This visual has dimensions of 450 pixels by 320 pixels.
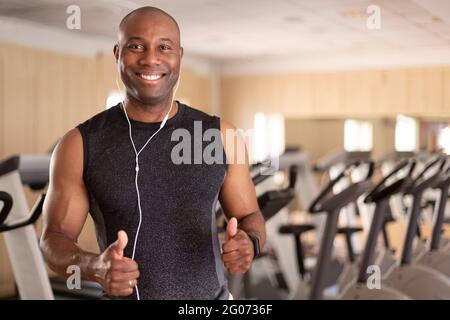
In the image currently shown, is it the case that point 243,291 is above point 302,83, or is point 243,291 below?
below

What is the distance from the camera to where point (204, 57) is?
199 cm

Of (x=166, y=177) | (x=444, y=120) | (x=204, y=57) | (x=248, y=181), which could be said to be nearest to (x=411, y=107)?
(x=444, y=120)

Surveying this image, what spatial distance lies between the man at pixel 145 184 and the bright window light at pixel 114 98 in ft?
0.13

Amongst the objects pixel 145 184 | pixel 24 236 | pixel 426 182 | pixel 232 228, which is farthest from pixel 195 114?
pixel 426 182

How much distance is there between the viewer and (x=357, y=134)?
6.61 meters

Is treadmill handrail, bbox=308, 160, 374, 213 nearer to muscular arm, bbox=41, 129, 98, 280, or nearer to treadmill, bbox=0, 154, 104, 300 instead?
treadmill, bbox=0, 154, 104, 300

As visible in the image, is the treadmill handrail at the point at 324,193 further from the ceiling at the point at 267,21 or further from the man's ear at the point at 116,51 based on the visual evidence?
the man's ear at the point at 116,51

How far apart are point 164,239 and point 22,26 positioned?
2.26 feet

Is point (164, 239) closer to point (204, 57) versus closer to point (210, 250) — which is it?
point (210, 250)

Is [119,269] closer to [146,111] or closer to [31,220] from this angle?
[146,111]

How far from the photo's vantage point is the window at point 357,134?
6.11 metres

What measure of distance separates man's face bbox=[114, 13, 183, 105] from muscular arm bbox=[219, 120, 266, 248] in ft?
0.70

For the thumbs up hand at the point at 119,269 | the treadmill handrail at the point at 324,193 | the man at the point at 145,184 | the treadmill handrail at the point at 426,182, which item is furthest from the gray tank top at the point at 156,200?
the treadmill handrail at the point at 426,182

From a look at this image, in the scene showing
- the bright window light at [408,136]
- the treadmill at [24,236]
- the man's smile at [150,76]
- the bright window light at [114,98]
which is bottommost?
the treadmill at [24,236]
